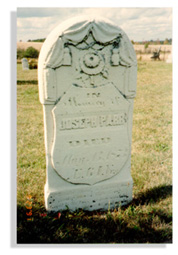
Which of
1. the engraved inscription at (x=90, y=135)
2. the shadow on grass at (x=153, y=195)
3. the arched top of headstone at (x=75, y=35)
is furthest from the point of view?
the shadow on grass at (x=153, y=195)

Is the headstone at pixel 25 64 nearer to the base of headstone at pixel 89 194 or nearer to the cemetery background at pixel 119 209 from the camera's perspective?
the cemetery background at pixel 119 209

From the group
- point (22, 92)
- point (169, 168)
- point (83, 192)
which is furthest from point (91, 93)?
point (22, 92)

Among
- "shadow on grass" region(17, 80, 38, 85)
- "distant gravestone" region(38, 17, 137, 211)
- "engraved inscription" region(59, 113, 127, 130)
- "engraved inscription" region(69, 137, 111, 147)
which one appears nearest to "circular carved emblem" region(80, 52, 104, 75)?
"distant gravestone" region(38, 17, 137, 211)

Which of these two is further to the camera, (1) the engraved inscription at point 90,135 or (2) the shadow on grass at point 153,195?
(2) the shadow on grass at point 153,195

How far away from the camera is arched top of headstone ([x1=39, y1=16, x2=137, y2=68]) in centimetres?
246

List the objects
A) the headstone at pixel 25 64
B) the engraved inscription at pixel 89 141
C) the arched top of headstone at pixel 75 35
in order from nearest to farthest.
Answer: the arched top of headstone at pixel 75 35, the engraved inscription at pixel 89 141, the headstone at pixel 25 64

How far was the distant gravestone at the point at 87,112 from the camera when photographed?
2516mm

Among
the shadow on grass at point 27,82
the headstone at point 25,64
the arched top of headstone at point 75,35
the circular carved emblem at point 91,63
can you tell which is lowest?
the circular carved emblem at point 91,63

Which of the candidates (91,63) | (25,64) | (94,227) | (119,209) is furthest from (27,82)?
(94,227)

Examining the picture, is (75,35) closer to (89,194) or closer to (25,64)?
(89,194)

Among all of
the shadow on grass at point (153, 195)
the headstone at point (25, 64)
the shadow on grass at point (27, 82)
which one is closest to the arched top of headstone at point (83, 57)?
the shadow on grass at point (153, 195)

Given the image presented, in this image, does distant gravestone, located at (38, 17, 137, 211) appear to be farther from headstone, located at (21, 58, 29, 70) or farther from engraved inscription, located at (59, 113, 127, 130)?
headstone, located at (21, 58, 29, 70)

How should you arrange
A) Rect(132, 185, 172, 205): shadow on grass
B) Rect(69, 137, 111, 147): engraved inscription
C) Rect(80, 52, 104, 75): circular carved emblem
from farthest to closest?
Rect(132, 185, 172, 205): shadow on grass < Rect(69, 137, 111, 147): engraved inscription < Rect(80, 52, 104, 75): circular carved emblem

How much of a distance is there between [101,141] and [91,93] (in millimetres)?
575
